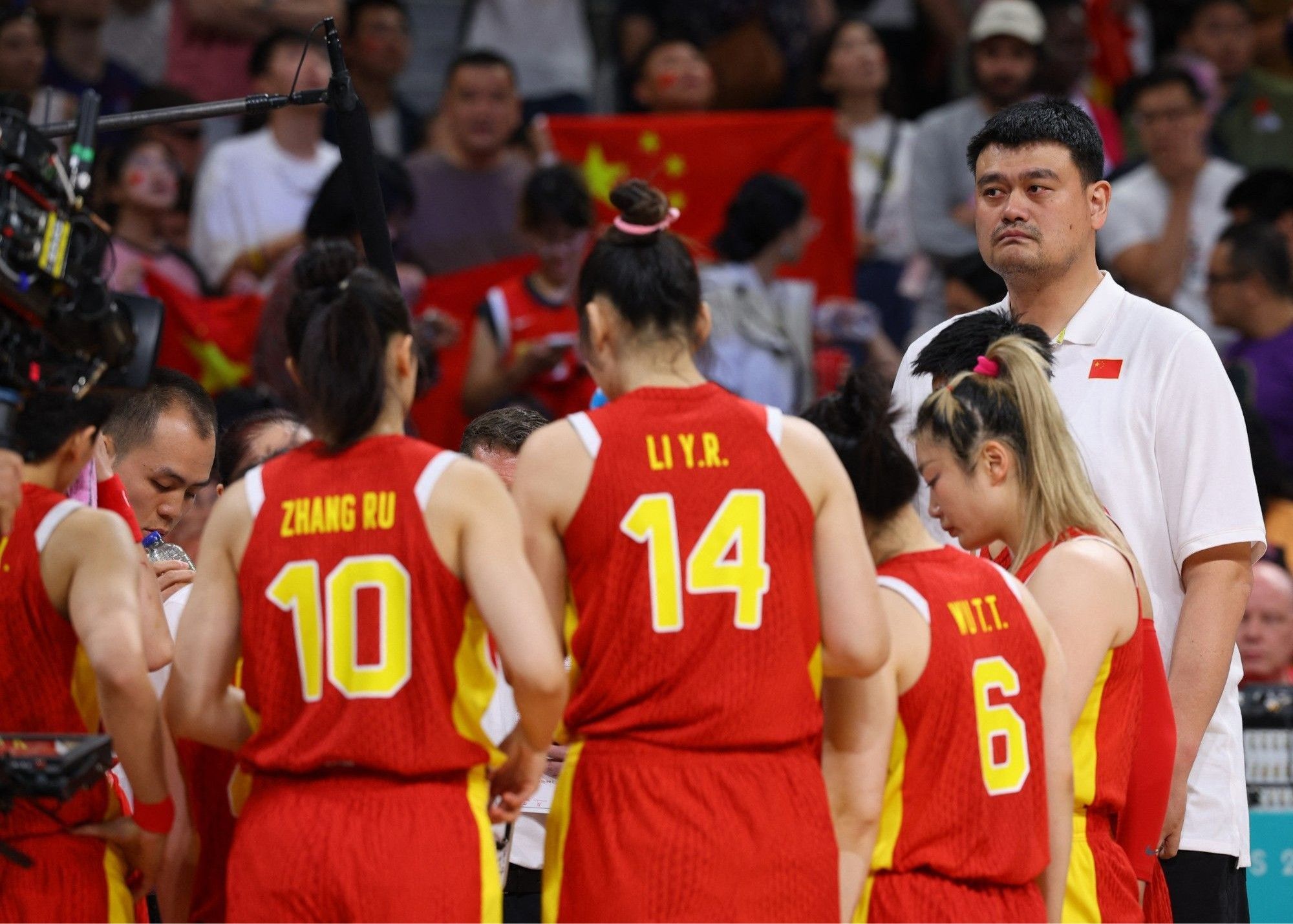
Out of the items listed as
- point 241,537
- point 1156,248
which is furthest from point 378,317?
point 1156,248

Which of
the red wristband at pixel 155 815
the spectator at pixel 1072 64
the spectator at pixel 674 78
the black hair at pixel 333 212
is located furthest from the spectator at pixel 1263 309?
the red wristband at pixel 155 815

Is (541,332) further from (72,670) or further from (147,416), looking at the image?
(72,670)

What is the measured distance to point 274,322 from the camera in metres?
6.77

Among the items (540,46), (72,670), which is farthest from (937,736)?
(540,46)

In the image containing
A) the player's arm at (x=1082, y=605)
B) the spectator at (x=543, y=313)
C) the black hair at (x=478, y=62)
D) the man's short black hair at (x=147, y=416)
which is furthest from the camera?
the black hair at (x=478, y=62)

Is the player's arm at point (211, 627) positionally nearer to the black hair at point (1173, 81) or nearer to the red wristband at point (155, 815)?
the red wristband at point (155, 815)

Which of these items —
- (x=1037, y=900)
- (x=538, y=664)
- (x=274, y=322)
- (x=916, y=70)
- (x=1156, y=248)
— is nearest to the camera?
(x=538, y=664)

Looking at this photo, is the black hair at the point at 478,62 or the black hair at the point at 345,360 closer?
the black hair at the point at 345,360

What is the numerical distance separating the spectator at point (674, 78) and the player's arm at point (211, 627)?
673cm

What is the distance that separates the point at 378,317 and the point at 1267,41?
959 centimetres

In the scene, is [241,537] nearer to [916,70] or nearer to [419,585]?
[419,585]

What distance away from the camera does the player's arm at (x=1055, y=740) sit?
3564 millimetres

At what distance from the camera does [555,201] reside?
7695 millimetres

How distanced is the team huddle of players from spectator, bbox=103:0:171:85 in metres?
6.65
